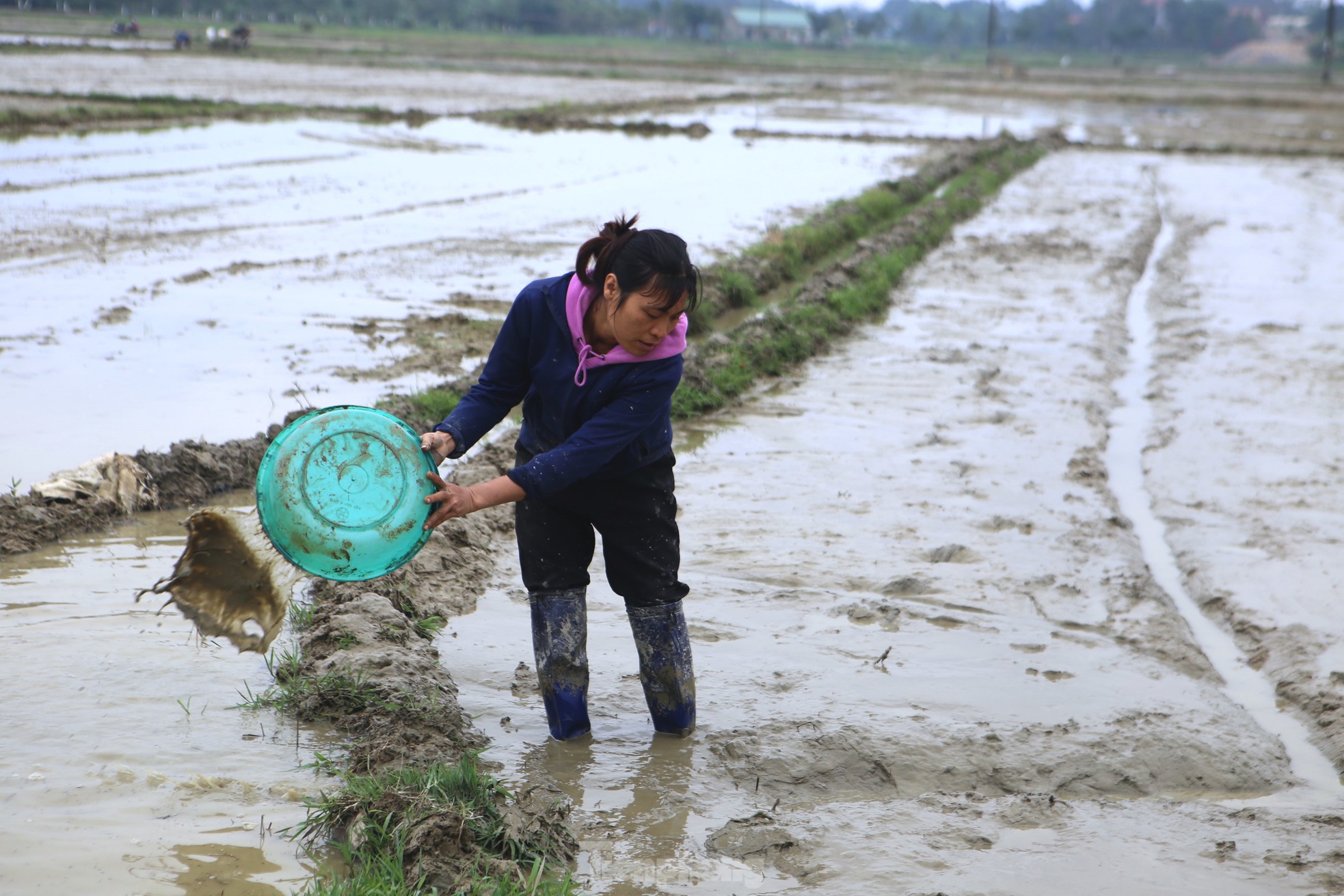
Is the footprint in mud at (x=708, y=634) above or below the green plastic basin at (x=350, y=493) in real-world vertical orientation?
below

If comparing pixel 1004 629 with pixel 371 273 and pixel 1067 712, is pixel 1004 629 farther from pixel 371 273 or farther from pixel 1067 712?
pixel 371 273

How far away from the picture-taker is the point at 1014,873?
9.00 feet

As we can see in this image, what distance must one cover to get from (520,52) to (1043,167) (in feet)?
126

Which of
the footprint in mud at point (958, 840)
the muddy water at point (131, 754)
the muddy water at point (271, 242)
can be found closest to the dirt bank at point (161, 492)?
the muddy water at point (131, 754)

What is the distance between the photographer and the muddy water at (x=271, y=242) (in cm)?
619

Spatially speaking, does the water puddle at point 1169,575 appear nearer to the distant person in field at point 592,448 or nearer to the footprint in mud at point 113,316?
the distant person in field at point 592,448

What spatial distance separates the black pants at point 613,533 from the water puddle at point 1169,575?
5.85 feet

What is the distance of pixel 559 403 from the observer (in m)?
2.91

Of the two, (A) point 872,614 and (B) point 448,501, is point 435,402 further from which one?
(B) point 448,501

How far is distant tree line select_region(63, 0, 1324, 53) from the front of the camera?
6956 cm

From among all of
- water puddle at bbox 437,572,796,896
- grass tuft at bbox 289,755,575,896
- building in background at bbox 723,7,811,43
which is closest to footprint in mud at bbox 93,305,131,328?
water puddle at bbox 437,572,796,896

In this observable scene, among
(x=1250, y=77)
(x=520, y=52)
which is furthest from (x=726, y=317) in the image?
(x=1250, y=77)

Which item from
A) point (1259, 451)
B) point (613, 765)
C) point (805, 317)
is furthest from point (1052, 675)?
point (805, 317)

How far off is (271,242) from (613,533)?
27.0 ft
